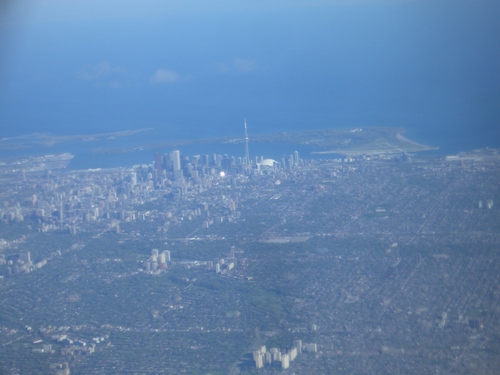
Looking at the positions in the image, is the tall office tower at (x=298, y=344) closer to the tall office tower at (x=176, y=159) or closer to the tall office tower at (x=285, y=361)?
the tall office tower at (x=285, y=361)

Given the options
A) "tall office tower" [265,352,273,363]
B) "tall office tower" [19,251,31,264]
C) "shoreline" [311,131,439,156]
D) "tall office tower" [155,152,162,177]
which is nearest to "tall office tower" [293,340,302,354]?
"tall office tower" [265,352,273,363]

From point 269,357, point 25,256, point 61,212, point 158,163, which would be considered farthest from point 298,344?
point 158,163

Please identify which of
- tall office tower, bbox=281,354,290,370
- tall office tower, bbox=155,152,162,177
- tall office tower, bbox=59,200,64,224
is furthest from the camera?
tall office tower, bbox=155,152,162,177

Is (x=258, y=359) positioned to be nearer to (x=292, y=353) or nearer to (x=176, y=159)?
(x=292, y=353)

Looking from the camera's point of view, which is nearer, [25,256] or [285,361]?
[285,361]

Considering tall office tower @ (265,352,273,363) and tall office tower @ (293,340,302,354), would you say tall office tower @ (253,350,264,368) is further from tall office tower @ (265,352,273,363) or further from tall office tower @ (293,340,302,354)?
tall office tower @ (293,340,302,354)

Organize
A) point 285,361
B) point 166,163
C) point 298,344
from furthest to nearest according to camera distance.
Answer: point 166,163 < point 298,344 < point 285,361

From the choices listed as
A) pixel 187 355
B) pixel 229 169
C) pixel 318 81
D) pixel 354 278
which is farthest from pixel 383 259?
pixel 318 81

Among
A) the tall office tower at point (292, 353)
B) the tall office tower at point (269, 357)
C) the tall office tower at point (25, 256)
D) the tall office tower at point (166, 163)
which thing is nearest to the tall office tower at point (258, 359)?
the tall office tower at point (269, 357)
